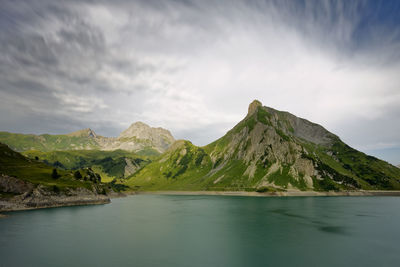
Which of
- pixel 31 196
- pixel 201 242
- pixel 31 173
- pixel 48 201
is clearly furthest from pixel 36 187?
pixel 201 242

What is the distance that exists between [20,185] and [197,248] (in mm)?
110505

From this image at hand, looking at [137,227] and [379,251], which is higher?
[379,251]

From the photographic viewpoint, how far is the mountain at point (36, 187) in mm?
115625

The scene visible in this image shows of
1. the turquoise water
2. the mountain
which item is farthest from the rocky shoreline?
the turquoise water

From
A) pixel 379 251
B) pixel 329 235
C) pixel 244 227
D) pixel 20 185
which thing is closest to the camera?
pixel 379 251

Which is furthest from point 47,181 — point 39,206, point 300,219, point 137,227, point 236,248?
point 300,219

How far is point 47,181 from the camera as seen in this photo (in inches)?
5615

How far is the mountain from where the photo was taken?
115625mm

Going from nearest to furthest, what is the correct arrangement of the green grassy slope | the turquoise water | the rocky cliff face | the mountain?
the turquoise water < the rocky cliff face < the mountain < the green grassy slope

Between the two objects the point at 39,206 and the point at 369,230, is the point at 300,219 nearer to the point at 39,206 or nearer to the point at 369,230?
the point at 369,230

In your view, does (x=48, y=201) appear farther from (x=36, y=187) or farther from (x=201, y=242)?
(x=201, y=242)

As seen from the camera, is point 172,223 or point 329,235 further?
point 172,223

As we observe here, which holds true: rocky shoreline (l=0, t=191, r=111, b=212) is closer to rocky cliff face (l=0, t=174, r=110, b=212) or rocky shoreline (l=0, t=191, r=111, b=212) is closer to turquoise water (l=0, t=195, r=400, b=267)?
rocky cliff face (l=0, t=174, r=110, b=212)

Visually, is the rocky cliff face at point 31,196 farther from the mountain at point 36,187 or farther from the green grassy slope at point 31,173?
the green grassy slope at point 31,173
